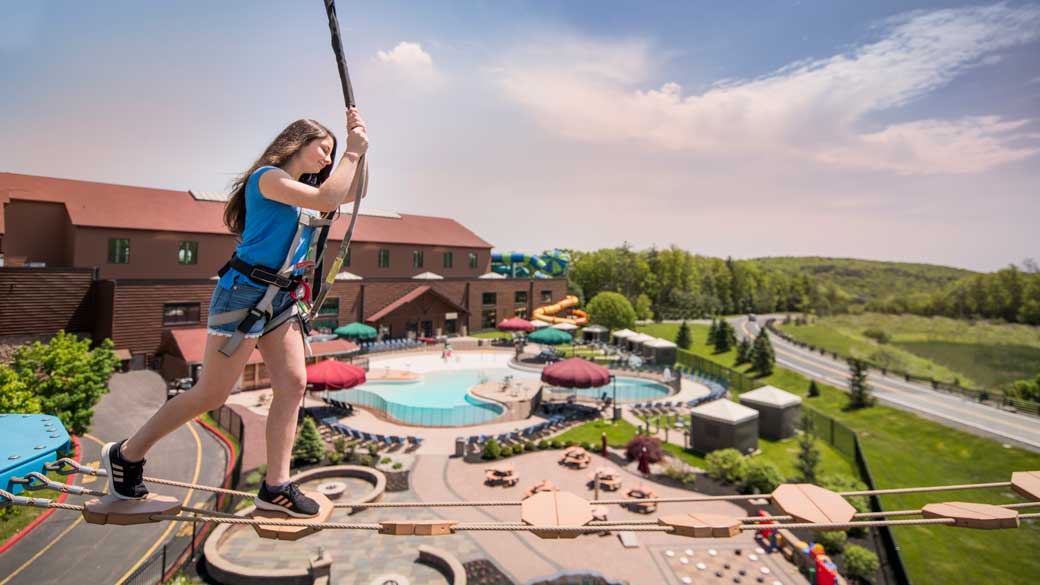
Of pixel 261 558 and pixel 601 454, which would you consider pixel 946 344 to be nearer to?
pixel 601 454

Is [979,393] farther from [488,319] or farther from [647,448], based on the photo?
[488,319]

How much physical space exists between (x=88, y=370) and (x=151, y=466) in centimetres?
337

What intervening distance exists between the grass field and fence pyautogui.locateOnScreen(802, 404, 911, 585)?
2085 centimetres

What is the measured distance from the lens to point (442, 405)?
2388cm

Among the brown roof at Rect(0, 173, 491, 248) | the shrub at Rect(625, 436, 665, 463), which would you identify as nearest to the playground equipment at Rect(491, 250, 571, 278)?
the brown roof at Rect(0, 173, 491, 248)

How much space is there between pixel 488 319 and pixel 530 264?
11827 millimetres

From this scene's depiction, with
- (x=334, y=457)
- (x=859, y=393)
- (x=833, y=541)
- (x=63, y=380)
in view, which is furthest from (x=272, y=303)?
(x=859, y=393)

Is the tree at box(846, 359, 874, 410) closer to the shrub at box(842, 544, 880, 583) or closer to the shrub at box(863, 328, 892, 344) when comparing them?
the shrub at box(842, 544, 880, 583)

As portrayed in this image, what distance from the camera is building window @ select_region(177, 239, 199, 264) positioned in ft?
97.9

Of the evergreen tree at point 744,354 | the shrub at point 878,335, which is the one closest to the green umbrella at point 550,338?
the evergreen tree at point 744,354

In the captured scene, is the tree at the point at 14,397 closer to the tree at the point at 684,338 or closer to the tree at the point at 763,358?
the tree at the point at 763,358

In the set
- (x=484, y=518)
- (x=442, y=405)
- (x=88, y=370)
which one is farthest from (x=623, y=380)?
(x=88, y=370)

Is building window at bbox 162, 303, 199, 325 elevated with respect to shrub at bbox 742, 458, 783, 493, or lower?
elevated

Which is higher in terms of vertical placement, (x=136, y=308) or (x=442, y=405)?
(x=136, y=308)
